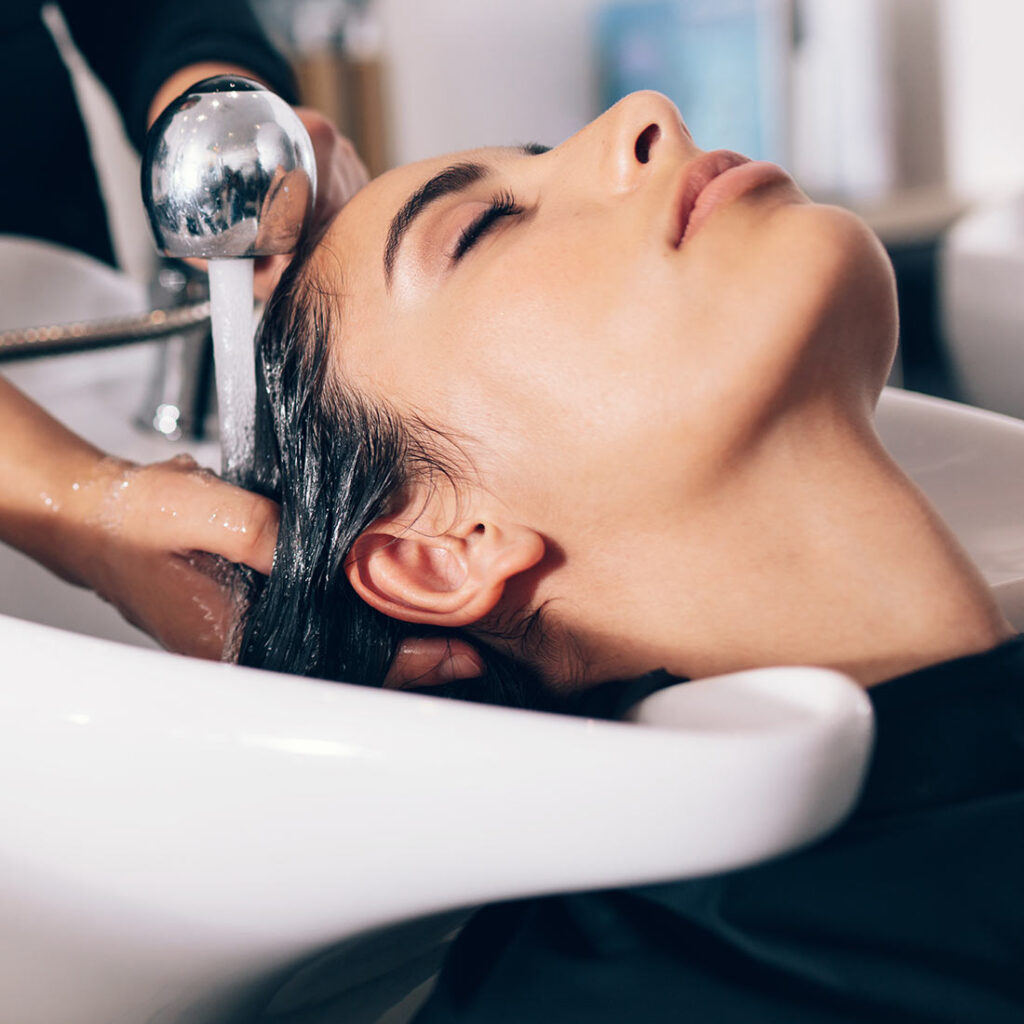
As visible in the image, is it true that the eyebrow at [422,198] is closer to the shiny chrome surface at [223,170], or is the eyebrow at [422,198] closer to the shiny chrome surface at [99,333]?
the shiny chrome surface at [223,170]

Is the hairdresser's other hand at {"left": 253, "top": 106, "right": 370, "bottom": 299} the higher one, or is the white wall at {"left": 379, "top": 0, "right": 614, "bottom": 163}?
the hairdresser's other hand at {"left": 253, "top": 106, "right": 370, "bottom": 299}

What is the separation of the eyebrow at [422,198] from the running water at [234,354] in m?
0.12

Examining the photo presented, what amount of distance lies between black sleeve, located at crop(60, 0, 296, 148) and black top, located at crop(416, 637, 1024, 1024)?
946 mm

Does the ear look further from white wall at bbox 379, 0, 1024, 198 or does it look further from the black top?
white wall at bbox 379, 0, 1024, 198

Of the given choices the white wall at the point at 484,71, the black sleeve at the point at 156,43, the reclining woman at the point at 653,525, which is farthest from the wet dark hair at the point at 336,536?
the white wall at the point at 484,71

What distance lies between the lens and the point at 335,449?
76 cm

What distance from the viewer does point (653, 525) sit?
2.20 feet

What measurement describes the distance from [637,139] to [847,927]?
Answer: 47 centimetres

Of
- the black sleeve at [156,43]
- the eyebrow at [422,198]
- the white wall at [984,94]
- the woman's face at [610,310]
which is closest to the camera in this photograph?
the woman's face at [610,310]

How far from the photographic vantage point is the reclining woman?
532mm

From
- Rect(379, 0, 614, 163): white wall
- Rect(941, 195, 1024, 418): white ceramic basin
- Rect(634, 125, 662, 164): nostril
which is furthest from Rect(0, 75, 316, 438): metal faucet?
Rect(379, 0, 614, 163): white wall

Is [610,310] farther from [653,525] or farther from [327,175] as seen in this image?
[327,175]

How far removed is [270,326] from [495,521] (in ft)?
0.83

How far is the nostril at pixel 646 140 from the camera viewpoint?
2.37ft
